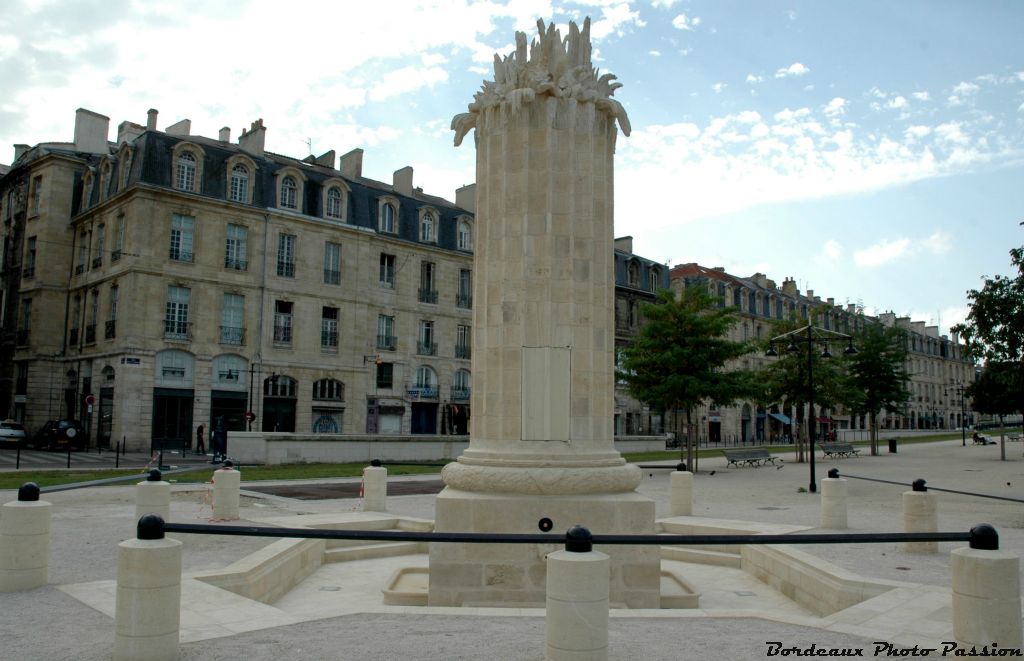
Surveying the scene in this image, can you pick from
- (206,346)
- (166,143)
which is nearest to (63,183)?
(166,143)

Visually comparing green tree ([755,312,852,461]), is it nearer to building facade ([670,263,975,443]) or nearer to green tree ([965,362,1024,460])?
green tree ([965,362,1024,460])

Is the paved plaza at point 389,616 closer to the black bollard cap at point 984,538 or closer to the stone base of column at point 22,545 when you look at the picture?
the stone base of column at point 22,545

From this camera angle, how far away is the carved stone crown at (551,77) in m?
10.3

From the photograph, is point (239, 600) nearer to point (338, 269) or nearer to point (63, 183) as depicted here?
point (338, 269)

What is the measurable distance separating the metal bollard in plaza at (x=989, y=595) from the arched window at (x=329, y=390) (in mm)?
40961

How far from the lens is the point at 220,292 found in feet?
133

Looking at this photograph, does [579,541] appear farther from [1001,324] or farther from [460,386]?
[460,386]

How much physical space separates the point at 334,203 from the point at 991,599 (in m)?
43.8

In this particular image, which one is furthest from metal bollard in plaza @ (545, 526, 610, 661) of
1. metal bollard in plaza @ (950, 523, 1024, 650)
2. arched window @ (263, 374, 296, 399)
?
arched window @ (263, 374, 296, 399)

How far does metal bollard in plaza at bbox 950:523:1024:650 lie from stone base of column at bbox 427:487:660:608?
4.52 meters

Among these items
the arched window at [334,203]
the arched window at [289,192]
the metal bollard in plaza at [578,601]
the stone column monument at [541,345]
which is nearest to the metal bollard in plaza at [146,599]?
the metal bollard in plaza at [578,601]

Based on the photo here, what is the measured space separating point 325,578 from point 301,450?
71.9 feet

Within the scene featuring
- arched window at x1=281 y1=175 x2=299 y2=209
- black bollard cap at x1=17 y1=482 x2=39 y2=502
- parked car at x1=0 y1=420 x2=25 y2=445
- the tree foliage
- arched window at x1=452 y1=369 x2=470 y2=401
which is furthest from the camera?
arched window at x1=452 y1=369 x2=470 y2=401

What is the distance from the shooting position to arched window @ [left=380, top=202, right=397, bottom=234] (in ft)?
158
